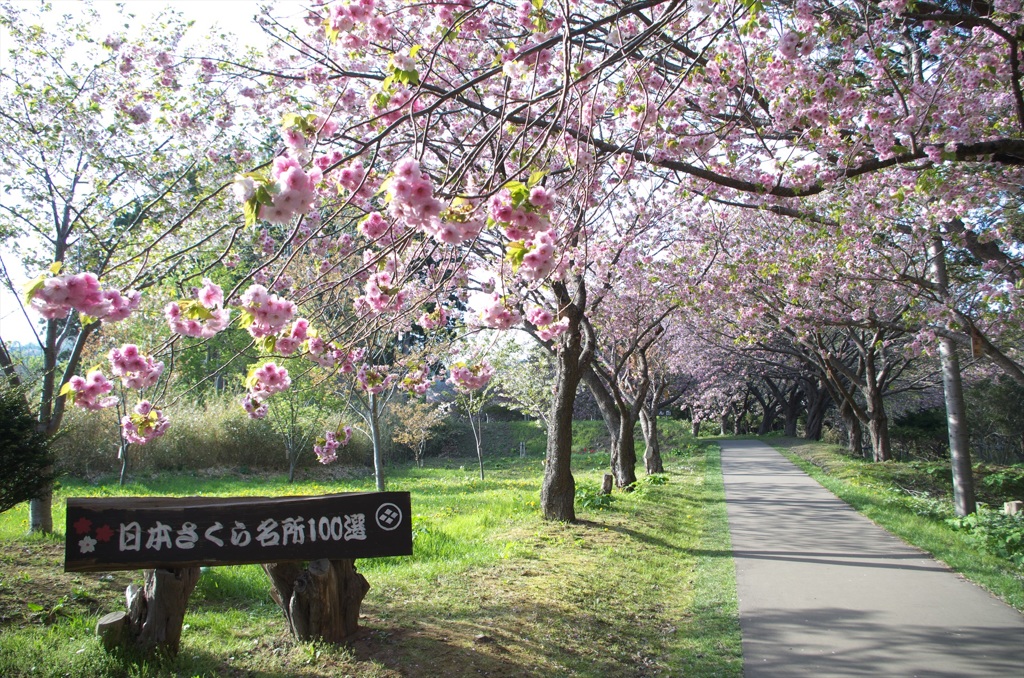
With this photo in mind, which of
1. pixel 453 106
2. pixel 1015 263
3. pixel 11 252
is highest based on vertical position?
pixel 453 106

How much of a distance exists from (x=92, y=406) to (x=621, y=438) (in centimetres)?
1092

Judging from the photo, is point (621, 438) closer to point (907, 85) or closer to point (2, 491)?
point (907, 85)

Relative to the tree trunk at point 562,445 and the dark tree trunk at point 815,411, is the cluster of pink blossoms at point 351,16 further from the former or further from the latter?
the dark tree trunk at point 815,411

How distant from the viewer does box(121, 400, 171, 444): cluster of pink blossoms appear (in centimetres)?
395

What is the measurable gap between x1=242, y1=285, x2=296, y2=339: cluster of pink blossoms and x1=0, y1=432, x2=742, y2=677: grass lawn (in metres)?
→ 2.39

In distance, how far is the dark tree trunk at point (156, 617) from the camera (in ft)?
13.8

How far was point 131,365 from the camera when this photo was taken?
11.6 ft

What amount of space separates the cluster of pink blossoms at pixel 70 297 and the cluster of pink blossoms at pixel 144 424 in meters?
1.24

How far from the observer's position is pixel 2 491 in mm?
5836

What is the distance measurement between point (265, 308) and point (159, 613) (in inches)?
98.2

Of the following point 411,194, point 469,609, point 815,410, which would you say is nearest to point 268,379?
point 411,194

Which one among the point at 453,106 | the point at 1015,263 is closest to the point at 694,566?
the point at 1015,263

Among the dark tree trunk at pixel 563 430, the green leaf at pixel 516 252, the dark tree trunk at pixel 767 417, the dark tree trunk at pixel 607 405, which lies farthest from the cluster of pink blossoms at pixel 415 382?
the dark tree trunk at pixel 767 417

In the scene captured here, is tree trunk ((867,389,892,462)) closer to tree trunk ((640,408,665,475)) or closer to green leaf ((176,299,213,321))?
tree trunk ((640,408,665,475))
